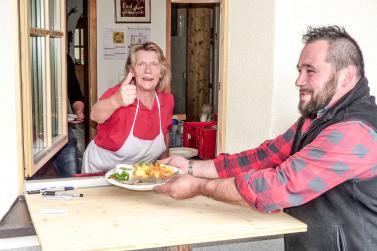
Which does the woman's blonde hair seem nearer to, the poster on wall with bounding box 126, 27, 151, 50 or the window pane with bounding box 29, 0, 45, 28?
the window pane with bounding box 29, 0, 45, 28

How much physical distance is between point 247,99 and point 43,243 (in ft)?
4.23

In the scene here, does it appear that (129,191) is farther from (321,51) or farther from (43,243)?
(321,51)

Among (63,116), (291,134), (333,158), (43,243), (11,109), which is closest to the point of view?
(43,243)

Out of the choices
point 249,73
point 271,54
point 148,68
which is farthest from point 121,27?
point 271,54

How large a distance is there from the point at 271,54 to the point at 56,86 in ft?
3.74

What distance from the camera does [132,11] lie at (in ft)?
14.9

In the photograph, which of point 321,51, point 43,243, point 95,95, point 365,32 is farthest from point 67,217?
point 95,95

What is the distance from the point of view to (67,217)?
146cm

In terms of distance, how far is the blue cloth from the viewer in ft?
9.41

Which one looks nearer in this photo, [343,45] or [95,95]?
[343,45]

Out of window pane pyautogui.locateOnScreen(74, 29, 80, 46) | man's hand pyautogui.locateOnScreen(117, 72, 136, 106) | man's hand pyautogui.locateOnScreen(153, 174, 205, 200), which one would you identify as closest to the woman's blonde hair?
man's hand pyautogui.locateOnScreen(117, 72, 136, 106)

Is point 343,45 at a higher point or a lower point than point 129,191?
higher

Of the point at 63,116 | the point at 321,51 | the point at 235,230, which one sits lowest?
the point at 235,230

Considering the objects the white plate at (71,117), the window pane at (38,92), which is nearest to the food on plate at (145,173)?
the window pane at (38,92)
